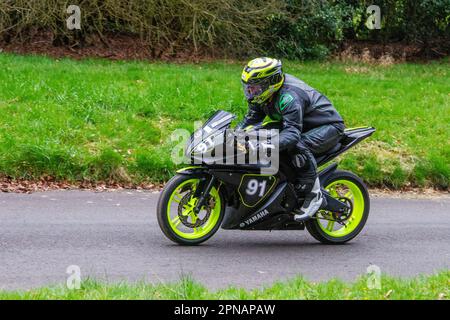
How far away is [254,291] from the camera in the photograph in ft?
21.5

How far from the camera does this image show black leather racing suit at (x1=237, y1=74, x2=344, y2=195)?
26.9 ft

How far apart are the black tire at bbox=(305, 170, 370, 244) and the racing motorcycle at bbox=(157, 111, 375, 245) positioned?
23mm

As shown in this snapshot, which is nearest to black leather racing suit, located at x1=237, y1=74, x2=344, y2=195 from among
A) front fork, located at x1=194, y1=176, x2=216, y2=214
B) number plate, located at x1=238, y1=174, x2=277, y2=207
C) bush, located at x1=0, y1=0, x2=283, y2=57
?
number plate, located at x1=238, y1=174, x2=277, y2=207

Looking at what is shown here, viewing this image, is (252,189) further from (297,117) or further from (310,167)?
(297,117)

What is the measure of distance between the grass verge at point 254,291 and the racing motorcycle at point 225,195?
4.91ft

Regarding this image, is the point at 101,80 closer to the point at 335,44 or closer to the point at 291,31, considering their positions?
the point at 291,31

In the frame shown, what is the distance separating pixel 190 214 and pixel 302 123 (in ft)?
4.50

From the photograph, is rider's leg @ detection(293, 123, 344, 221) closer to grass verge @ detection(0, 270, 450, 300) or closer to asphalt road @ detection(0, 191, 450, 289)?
asphalt road @ detection(0, 191, 450, 289)

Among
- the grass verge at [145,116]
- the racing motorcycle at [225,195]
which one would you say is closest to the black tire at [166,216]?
the racing motorcycle at [225,195]

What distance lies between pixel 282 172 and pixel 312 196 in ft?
1.20

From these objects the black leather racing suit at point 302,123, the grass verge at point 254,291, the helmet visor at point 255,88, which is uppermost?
the helmet visor at point 255,88

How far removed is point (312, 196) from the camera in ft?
27.6

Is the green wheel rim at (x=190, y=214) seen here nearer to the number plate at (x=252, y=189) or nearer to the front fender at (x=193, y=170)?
the front fender at (x=193, y=170)

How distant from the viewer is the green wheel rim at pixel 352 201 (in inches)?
347
